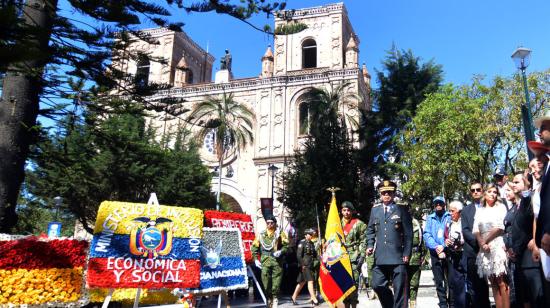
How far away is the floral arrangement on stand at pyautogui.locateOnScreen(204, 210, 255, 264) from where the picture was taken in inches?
382

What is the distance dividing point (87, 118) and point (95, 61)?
106 cm

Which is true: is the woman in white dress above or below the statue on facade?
below

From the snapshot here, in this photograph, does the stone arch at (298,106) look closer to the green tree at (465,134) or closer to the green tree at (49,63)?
the green tree at (465,134)

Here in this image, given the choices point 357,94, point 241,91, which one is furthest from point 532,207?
point 241,91

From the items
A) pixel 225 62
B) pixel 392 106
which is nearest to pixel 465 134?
pixel 392 106

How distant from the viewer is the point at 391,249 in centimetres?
577

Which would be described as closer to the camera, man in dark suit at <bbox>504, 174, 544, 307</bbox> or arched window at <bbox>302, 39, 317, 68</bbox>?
man in dark suit at <bbox>504, 174, 544, 307</bbox>

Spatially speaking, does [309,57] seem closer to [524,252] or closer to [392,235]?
[392,235]

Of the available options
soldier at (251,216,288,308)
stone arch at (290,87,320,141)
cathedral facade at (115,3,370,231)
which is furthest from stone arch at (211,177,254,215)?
soldier at (251,216,288,308)

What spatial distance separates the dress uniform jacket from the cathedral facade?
2111cm

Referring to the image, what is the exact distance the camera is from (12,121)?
5.62 meters

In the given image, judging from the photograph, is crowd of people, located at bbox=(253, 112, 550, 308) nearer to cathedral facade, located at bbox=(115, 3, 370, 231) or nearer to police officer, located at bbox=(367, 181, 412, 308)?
police officer, located at bbox=(367, 181, 412, 308)

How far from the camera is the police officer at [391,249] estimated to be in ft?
18.5

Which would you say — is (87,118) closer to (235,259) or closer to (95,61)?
(95,61)
